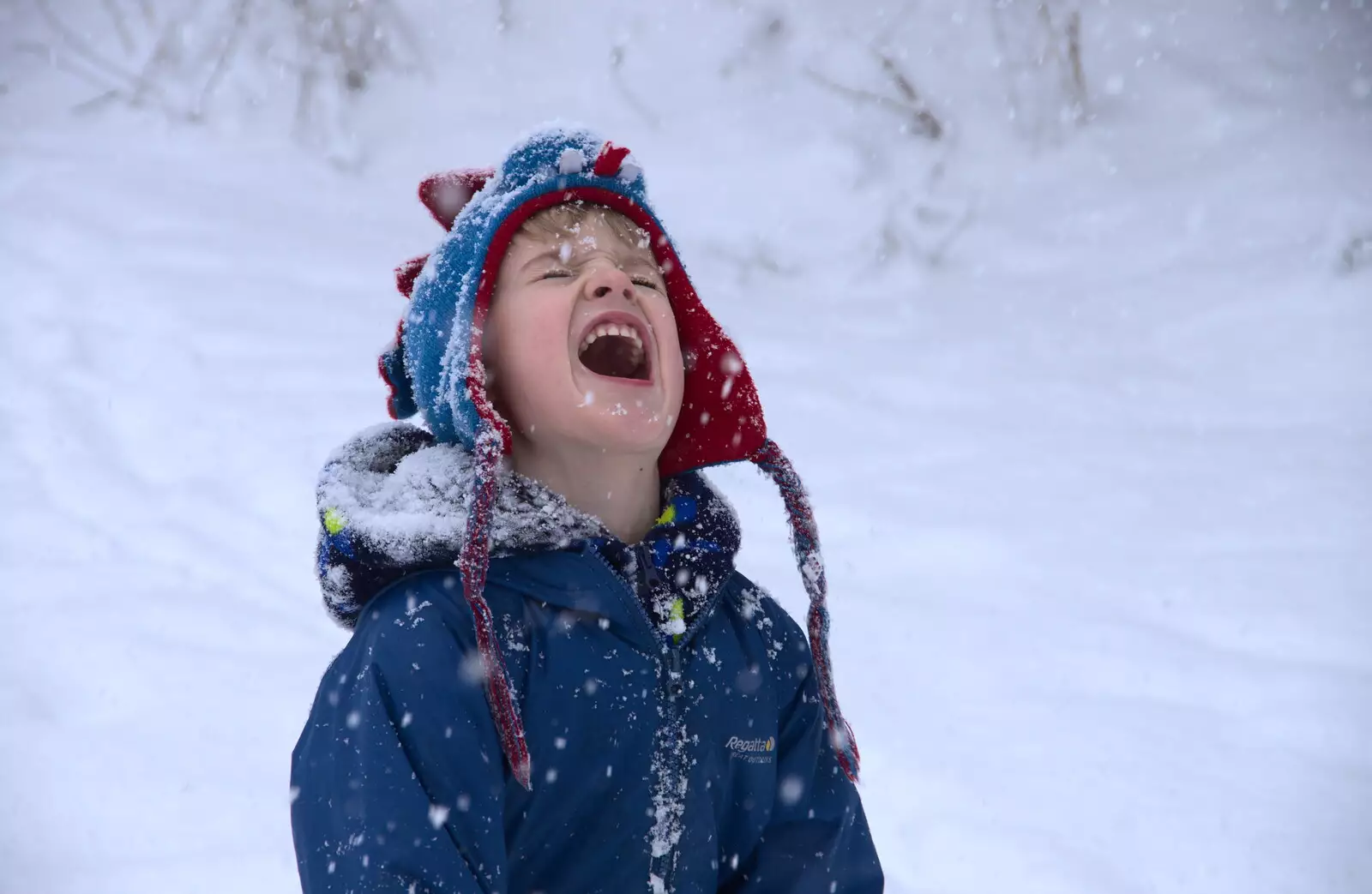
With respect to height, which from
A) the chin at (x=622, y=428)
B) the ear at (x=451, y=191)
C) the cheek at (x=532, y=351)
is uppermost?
the ear at (x=451, y=191)

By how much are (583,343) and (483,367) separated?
0.17 m

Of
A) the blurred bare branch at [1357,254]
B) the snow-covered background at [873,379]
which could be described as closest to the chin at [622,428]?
the snow-covered background at [873,379]

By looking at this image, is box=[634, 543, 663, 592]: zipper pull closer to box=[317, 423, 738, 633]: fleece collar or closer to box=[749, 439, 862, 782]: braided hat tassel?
box=[317, 423, 738, 633]: fleece collar

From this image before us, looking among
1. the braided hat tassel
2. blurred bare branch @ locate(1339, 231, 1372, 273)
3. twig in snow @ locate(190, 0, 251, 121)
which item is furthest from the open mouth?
twig in snow @ locate(190, 0, 251, 121)

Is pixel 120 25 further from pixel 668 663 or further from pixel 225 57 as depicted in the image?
pixel 668 663

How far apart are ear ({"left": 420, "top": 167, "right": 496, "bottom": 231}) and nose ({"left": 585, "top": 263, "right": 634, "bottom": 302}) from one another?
0.37 meters

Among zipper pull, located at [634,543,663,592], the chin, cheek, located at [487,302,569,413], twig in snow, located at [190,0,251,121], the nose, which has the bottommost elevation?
zipper pull, located at [634,543,663,592]

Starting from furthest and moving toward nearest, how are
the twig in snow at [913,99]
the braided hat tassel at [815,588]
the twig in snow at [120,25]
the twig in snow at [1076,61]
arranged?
the twig in snow at [120,25] → the twig in snow at [913,99] → the twig in snow at [1076,61] → the braided hat tassel at [815,588]

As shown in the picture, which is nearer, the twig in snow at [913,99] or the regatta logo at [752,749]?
the regatta logo at [752,749]

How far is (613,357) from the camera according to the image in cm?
Result: 185

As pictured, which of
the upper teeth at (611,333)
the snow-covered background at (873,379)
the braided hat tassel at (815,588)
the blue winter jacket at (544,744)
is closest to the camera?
the blue winter jacket at (544,744)

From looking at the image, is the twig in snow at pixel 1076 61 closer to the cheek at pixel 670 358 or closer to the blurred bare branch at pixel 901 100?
the blurred bare branch at pixel 901 100

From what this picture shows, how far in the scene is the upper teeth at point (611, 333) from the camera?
1.75m

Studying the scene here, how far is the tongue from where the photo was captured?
6.04ft
